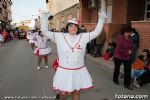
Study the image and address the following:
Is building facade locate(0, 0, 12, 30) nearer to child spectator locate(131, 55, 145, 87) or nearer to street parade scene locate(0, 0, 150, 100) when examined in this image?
street parade scene locate(0, 0, 150, 100)

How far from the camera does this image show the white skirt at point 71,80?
16.2 feet

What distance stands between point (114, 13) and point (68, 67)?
42.2ft

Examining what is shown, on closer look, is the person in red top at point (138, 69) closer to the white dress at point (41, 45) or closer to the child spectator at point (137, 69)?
the child spectator at point (137, 69)

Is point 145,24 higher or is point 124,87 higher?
point 145,24

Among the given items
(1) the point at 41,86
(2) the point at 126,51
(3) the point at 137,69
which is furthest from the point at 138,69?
(1) the point at 41,86

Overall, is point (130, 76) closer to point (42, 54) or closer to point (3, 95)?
point (3, 95)

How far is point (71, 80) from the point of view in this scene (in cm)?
491

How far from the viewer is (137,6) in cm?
1623

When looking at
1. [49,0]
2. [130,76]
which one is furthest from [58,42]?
[49,0]

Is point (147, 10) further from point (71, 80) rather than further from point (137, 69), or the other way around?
point (71, 80)

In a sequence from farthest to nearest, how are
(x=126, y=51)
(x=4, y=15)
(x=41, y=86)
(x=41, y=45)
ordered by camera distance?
(x=4, y=15), (x=41, y=45), (x=41, y=86), (x=126, y=51)

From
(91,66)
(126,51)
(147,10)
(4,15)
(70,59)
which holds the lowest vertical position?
(91,66)

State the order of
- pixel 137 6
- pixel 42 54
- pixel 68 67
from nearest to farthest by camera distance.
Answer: pixel 68 67
pixel 42 54
pixel 137 6

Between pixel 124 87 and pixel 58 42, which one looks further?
pixel 124 87
